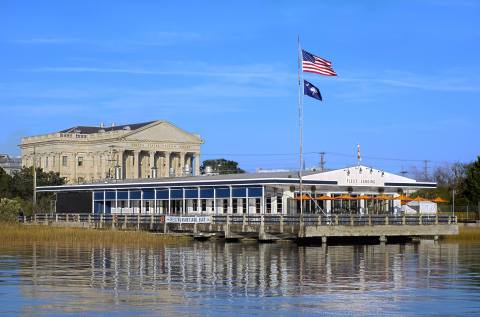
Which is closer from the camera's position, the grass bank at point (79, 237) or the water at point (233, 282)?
the water at point (233, 282)

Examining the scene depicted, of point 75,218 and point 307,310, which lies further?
point 75,218

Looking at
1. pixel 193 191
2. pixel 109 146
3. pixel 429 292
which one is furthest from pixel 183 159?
pixel 429 292

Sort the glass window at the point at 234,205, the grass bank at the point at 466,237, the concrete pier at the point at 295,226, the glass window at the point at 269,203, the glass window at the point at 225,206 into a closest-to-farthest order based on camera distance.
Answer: the concrete pier at the point at 295,226
the grass bank at the point at 466,237
the glass window at the point at 269,203
the glass window at the point at 234,205
the glass window at the point at 225,206

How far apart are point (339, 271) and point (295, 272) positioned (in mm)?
2119

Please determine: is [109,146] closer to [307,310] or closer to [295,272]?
[295,272]

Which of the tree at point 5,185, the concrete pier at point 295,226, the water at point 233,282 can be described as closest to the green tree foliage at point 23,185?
the tree at point 5,185

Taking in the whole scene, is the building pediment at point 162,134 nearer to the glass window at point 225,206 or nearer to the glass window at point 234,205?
the glass window at point 225,206

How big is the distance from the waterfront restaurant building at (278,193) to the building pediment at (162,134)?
69141 mm

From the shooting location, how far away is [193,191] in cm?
8269

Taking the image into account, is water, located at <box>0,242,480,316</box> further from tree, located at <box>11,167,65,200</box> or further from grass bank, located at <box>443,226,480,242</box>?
tree, located at <box>11,167,65,200</box>

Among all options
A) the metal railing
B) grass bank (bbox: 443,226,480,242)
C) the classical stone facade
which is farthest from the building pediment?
grass bank (bbox: 443,226,480,242)

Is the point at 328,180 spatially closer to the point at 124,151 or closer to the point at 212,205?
the point at 212,205

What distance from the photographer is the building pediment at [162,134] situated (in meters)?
159

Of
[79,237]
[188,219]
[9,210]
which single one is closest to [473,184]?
[188,219]
